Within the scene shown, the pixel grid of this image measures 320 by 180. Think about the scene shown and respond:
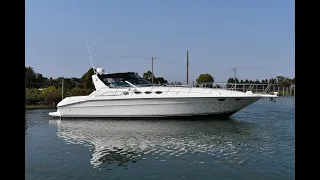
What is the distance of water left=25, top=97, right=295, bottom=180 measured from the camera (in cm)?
673

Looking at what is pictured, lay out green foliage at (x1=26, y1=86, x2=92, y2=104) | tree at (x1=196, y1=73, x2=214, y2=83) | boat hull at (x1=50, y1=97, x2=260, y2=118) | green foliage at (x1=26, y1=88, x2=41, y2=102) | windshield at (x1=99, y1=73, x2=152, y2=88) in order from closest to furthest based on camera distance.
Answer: boat hull at (x1=50, y1=97, x2=260, y2=118) < windshield at (x1=99, y1=73, x2=152, y2=88) < green foliage at (x1=26, y1=88, x2=41, y2=102) < green foliage at (x1=26, y1=86, x2=92, y2=104) < tree at (x1=196, y1=73, x2=214, y2=83)

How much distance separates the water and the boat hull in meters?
3.46

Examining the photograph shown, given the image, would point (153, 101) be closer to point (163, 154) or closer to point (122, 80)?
point (122, 80)

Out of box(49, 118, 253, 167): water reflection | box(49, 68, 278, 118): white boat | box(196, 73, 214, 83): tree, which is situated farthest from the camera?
box(196, 73, 214, 83): tree

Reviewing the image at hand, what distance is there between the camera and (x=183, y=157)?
322 inches

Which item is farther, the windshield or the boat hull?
the windshield

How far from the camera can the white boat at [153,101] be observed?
16719 mm

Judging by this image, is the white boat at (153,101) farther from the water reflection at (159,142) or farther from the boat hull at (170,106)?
the water reflection at (159,142)

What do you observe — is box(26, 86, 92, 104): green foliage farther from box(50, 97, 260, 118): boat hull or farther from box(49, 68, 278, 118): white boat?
box(50, 97, 260, 118): boat hull

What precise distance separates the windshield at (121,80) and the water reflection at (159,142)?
4.93m

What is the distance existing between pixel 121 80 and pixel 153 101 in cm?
333

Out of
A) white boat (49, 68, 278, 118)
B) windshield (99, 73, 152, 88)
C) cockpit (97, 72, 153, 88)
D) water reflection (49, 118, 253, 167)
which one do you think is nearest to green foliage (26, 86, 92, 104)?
white boat (49, 68, 278, 118)
